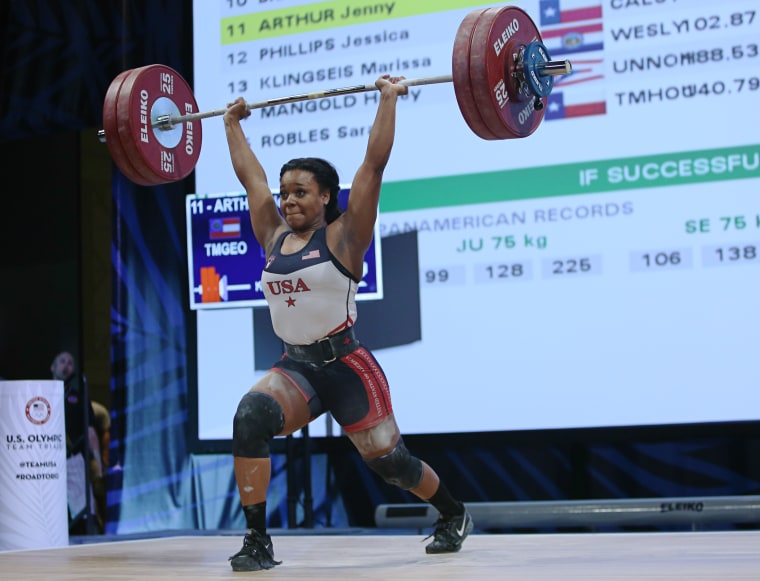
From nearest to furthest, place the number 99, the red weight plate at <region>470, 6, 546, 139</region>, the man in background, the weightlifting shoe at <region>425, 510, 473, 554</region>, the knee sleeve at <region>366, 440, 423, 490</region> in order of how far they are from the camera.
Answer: the red weight plate at <region>470, 6, 546, 139</region>, the knee sleeve at <region>366, 440, 423, 490</region>, the weightlifting shoe at <region>425, 510, 473, 554</region>, the number 99, the man in background

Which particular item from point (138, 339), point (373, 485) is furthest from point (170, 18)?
point (373, 485)

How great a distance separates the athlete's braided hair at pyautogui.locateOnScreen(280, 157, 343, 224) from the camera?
11.0ft

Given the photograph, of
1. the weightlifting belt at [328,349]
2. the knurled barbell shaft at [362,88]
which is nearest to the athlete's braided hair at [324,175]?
the knurled barbell shaft at [362,88]

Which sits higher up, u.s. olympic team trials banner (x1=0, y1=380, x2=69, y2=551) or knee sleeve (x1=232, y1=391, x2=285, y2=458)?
knee sleeve (x1=232, y1=391, x2=285, y2=458)

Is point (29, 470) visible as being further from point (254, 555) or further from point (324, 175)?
point (324, 175)

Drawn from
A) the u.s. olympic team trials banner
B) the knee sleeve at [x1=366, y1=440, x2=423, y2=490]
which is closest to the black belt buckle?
the knee sleeve at [x1=366, y1=440, x2=423, y2=490]

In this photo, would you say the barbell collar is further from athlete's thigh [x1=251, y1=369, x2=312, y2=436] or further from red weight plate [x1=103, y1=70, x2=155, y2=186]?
red weight plate [x1=103, y1=70, x2=155, y2=186]

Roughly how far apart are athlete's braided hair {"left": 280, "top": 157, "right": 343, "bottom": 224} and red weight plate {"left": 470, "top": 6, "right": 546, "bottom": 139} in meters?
0.53

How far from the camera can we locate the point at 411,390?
5.35 meters

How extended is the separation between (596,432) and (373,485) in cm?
132

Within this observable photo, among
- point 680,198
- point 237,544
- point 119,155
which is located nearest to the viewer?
point 119,155

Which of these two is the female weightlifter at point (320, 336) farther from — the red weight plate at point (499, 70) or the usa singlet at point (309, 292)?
the red weight plate at point (499, 70)

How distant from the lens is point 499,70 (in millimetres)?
3270

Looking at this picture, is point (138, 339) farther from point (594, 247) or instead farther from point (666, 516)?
point (666, 516)
